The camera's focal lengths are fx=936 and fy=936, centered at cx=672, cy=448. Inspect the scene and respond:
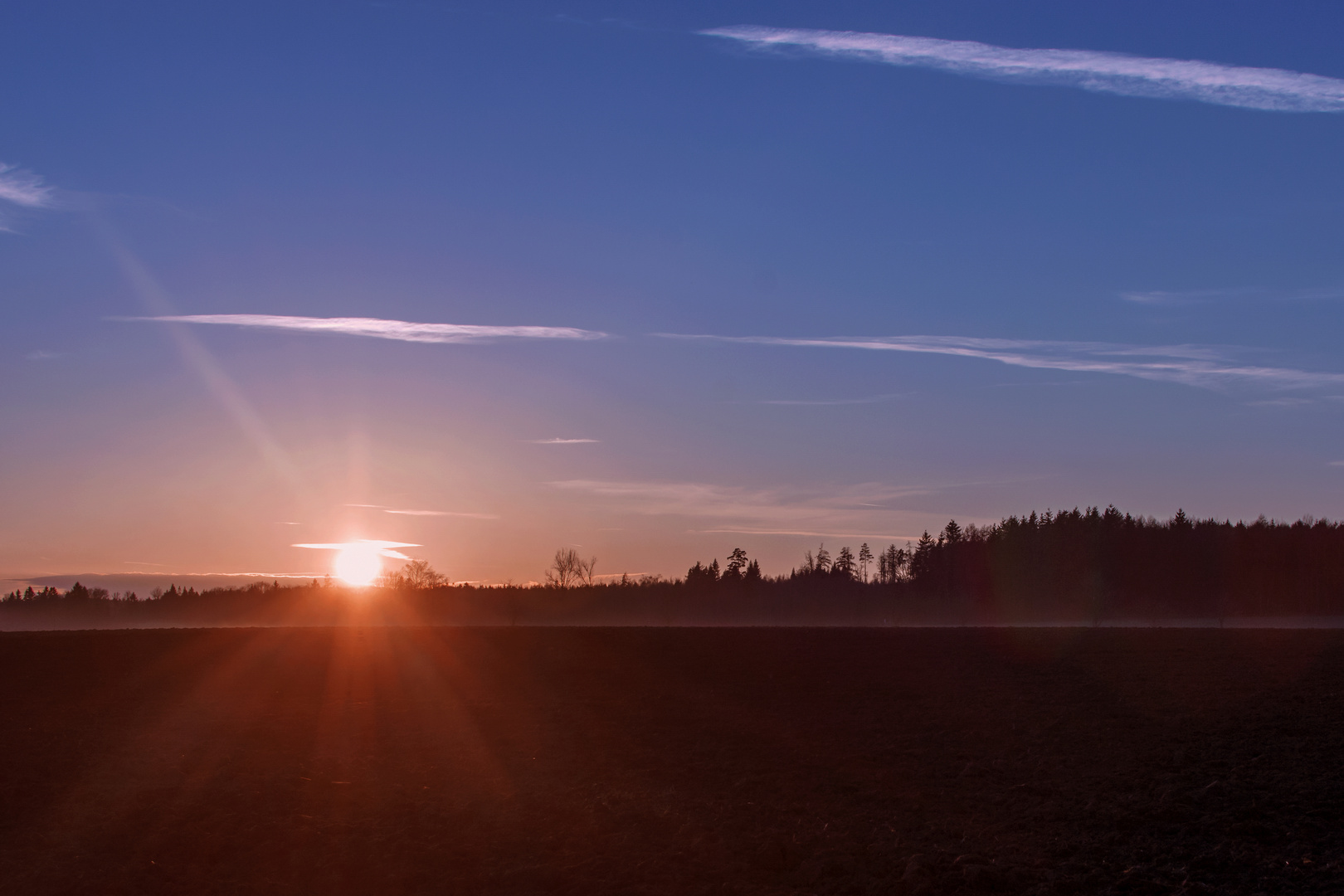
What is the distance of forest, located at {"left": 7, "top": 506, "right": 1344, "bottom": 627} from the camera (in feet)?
249

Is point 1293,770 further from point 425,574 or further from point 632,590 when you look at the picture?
point 425,574

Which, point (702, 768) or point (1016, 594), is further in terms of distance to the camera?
point (1016, 594)

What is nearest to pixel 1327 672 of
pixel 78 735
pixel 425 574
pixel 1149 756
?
pixel 1149 756

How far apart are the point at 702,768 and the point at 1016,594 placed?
73880mm

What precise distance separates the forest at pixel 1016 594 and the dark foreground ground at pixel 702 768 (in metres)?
37.9

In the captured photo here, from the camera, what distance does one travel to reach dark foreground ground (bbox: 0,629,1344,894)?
12906 millimetres

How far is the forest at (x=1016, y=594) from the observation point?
7575 cm

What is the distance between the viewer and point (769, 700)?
24.4 m

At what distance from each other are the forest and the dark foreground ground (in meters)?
37.9

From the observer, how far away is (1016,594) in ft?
280

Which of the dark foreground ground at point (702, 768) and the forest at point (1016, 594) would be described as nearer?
the dark foreground ground at point (702, 768)

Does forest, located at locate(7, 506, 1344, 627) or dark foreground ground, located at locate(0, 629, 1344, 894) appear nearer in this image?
dark foreground ground, located at locate(0, 629, 1344, 894)

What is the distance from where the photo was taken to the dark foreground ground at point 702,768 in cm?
1291

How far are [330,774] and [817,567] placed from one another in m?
134
